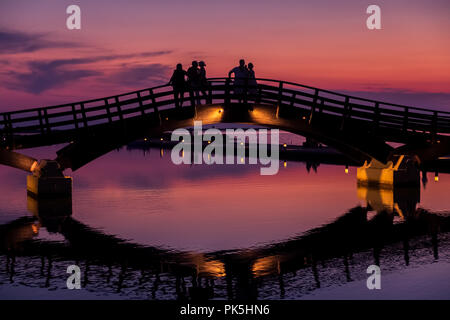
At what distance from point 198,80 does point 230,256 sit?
16623 mm

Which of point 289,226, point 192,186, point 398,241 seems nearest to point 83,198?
point 192,186

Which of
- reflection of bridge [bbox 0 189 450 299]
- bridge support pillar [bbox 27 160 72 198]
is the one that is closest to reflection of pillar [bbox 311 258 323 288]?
reflection of bridge [bbox 0 189 450 299]

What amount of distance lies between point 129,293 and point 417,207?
1621cm

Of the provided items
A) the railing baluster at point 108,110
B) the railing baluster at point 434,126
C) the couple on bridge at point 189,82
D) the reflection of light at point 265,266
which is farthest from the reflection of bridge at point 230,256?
the railing baluster at point 434,126

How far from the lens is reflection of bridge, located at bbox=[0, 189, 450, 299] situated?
43.0 feet

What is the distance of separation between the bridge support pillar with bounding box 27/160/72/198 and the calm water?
34.3 inches

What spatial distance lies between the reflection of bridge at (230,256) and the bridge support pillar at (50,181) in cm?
655

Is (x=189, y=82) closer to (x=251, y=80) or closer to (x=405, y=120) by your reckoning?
(x=251, y=80)

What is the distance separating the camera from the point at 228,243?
17.3m

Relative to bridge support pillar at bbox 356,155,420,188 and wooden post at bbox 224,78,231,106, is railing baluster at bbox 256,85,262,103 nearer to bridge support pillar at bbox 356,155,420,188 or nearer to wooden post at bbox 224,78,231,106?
wooden post at bbox 224,78,231,106

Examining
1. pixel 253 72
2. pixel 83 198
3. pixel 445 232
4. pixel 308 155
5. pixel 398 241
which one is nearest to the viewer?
pixel 398 241

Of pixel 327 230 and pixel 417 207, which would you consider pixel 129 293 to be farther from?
pixel 417 207

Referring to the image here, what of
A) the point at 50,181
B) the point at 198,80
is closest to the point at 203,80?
the point at 198,80

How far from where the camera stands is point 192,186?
1383 inches
